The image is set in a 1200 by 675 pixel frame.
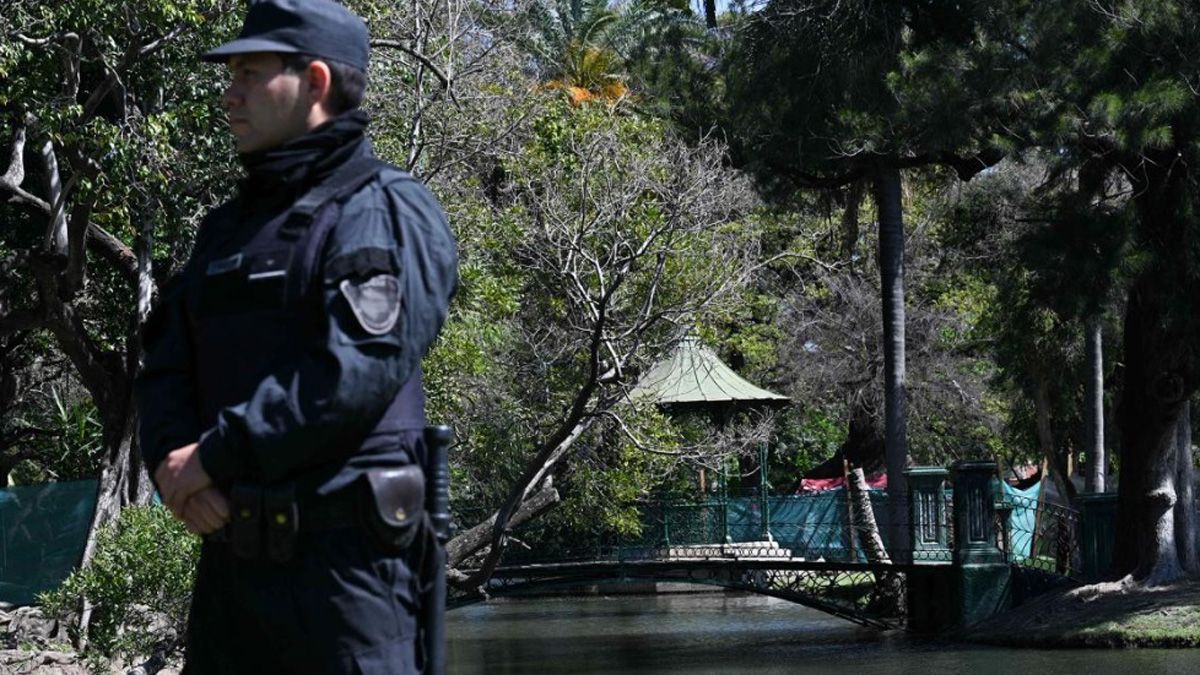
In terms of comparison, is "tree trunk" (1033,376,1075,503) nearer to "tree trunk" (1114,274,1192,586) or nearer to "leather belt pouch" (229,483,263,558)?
"tree trunk" (1114,274,1192,586)

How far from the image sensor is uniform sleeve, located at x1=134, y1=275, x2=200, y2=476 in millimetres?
3506

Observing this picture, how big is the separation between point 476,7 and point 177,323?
43.2ft

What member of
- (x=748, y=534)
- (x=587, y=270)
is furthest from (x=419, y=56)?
(x=748, y=534)

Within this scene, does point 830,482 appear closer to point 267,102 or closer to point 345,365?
point 267,102

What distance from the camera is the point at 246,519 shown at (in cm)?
333

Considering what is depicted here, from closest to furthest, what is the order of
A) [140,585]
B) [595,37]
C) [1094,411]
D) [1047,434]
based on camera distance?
[140,585]
[1094,411]
[1047,434]
[595,37]

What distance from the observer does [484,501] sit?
23797 millimetres

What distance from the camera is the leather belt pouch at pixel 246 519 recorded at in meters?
3.32

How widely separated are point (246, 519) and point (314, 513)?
12cm

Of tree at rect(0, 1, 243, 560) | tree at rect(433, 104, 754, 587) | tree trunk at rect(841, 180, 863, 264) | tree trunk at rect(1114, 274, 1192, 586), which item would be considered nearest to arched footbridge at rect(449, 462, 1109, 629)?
tree trunk at rect(1114, 274, 1192, 586)

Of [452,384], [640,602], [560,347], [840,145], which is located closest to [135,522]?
[452,384]

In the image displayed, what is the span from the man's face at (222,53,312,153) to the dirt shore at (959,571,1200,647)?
18.6 m

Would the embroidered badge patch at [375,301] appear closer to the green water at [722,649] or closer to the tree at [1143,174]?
the green water at [722,649]

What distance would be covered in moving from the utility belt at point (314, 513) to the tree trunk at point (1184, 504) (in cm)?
2124
